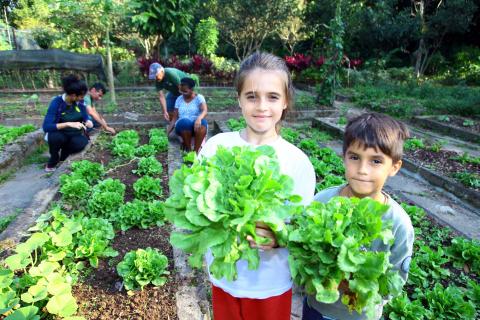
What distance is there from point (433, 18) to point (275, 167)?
20929 mm

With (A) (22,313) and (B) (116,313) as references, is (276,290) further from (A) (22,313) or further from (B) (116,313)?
(A) (22,313)

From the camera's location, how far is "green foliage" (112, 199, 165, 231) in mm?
3617

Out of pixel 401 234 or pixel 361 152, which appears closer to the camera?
pixel 401 234

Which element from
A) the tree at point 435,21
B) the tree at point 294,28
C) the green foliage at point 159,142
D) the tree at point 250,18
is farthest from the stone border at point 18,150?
the tree at point 435,21

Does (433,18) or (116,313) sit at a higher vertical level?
(433,18)

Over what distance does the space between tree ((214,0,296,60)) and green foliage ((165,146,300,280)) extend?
21262 millimetres

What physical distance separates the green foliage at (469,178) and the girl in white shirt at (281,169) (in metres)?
4.85

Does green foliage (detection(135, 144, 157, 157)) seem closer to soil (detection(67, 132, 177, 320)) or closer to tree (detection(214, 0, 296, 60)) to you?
soil (detection(67, 132, 177, 320))

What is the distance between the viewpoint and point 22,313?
1.99m

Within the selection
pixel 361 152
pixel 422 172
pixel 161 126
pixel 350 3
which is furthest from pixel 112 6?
pixel 350 3

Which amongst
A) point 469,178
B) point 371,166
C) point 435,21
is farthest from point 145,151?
point 435,21

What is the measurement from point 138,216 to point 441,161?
235 inches

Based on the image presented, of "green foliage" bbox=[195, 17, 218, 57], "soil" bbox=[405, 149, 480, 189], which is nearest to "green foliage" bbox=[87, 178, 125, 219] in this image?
"soil" bbox=[405, 149, 480, 189]

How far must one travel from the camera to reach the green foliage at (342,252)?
1.26 metres
